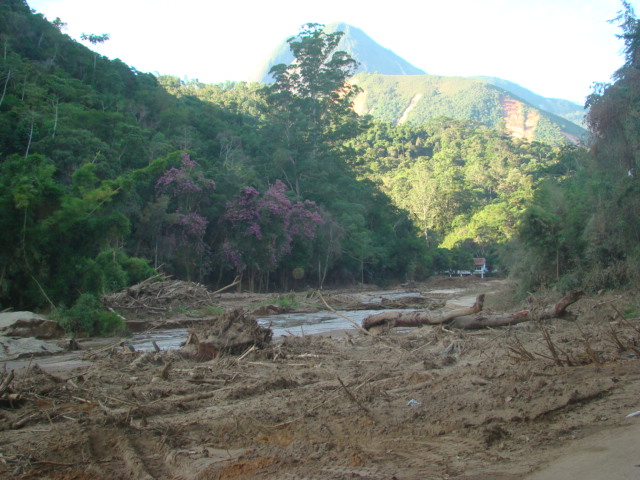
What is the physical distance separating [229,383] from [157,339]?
27.7 ft

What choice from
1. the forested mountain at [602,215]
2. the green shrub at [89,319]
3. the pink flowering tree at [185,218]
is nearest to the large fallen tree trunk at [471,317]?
the forested mountain at [602,215]

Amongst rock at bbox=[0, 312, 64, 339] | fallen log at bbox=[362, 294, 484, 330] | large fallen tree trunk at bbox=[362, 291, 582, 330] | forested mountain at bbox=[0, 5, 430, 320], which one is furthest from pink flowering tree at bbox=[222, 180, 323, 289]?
large fallen tree trunk at bbox=[362, 291, 582, 330]

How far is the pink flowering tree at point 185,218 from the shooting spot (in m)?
30.9

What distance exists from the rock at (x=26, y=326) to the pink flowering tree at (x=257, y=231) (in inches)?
805

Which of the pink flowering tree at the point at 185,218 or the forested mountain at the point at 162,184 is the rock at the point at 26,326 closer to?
the forested mountain at the point at 162,184

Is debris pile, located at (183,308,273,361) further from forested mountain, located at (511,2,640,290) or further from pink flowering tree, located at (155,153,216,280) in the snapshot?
pink flowering tree, located at (155,153,216,280)

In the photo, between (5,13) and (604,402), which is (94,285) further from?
(5,13)

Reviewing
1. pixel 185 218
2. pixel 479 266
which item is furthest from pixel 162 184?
pixel 479 266

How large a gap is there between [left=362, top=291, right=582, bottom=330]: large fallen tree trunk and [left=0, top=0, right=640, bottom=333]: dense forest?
6.89 metres

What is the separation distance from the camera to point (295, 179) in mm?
49750

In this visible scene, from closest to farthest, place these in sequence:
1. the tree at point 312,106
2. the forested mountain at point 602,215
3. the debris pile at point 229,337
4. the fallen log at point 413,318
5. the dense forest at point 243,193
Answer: the debris pile at point 229,337
the fallen log at point 413,318
the forested mountain at point 602,215
the dense forest at point 243,193
the tree at point 312,106

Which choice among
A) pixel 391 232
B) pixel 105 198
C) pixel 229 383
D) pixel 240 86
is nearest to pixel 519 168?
pixel 391 232

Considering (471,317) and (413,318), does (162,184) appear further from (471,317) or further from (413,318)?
(471,317)

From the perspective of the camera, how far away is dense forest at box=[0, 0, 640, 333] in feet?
53.4
